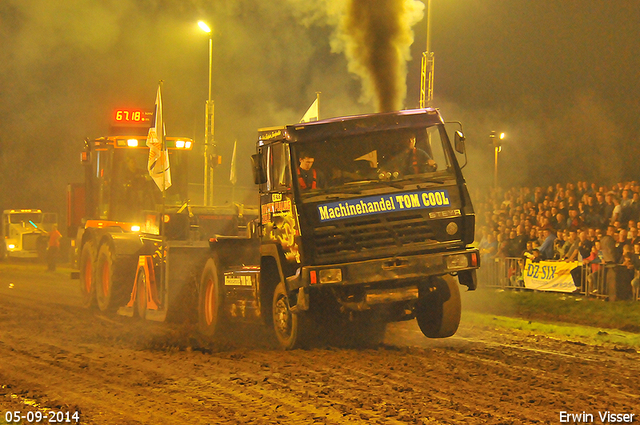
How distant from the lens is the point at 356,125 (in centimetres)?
962

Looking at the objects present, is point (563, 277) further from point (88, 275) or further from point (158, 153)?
point (88, 275)

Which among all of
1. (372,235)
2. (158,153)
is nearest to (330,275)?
(372,235)

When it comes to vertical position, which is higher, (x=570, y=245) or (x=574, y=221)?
(x=574, y=221)

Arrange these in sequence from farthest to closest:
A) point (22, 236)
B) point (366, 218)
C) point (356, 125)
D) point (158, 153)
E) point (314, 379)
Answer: point (22, 236) → point (158, 153) → point (356, 125) → point (366, 218) → point (314, 379)

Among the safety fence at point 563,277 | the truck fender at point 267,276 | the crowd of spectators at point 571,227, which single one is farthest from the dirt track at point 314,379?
the crowd of spectators at point 571,227

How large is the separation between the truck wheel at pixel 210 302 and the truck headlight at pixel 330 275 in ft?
9.77

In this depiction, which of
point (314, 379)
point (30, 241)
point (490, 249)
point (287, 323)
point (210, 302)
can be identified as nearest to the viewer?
point (314, 379)

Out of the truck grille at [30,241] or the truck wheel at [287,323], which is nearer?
the truck wheel at [287,323]

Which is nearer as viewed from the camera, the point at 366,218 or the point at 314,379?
the point at 314,379

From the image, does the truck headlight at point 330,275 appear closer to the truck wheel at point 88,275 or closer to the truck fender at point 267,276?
the truck fender at point 267,276

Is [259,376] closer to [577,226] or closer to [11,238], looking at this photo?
[577,226]

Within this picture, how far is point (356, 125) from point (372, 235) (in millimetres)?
1350

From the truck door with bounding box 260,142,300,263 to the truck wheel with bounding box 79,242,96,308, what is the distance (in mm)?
7335

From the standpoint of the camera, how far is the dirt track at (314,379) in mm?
6629
